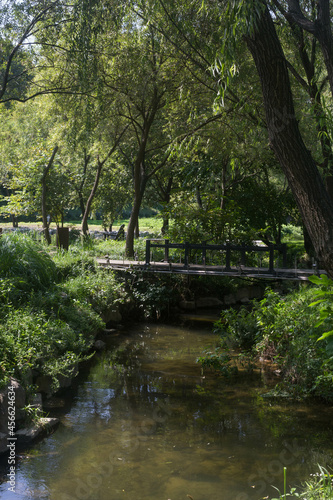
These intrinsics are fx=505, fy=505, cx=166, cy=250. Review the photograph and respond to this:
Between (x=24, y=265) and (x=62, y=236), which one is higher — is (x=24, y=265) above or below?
below

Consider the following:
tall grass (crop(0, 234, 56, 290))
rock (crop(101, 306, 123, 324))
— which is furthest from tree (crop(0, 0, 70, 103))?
rock (crop(101, 306, 123, 324))

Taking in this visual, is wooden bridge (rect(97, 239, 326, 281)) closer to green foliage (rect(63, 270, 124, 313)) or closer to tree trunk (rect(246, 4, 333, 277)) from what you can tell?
green foliage (rect(63, 270, 124, 313))

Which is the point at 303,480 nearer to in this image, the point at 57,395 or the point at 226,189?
the point at 57,395

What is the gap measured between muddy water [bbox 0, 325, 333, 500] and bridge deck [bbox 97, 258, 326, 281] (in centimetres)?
349

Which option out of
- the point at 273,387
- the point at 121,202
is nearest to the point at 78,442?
the point at 273,387

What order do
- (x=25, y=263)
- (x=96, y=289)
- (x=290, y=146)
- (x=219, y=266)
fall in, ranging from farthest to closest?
1. (x=219, y=266)
2. (x=96, y=289)
3. (x=25, y=263)
4. (x=290, y=146)

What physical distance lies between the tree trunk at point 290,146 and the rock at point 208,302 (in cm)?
998

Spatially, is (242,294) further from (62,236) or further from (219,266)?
(62,236)

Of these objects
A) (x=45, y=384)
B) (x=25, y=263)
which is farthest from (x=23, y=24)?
(x=45, y=384)

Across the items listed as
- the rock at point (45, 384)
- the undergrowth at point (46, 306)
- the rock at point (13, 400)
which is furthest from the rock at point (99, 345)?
the rock at point (13, 400)

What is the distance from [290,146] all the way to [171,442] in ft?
12.7

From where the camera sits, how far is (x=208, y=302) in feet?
48.9

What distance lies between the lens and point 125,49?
507 inches

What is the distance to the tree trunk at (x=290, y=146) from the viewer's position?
4762mm
